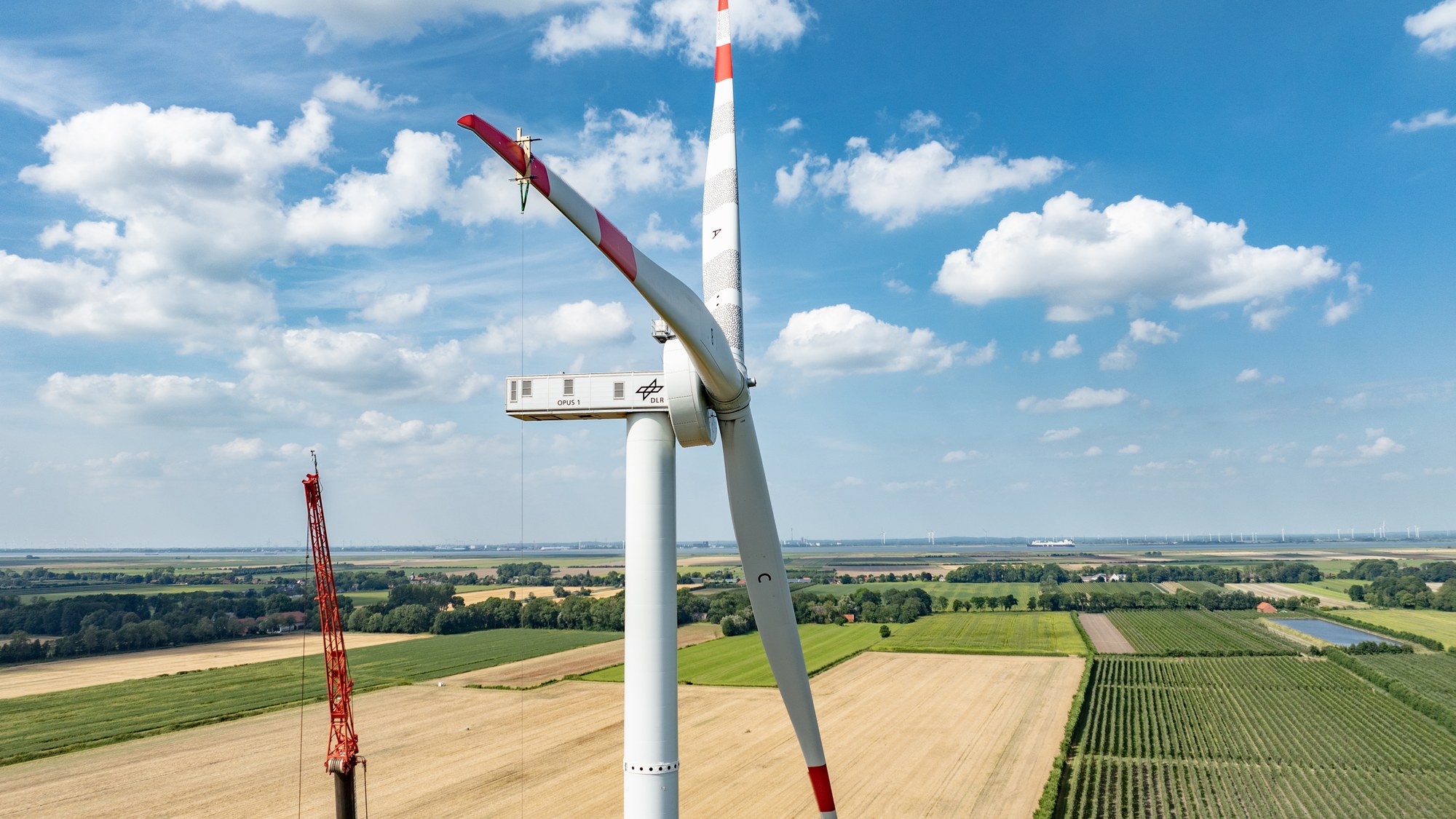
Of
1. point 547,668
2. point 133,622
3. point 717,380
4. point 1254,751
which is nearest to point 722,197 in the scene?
point 717,380

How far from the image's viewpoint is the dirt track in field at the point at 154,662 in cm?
9069

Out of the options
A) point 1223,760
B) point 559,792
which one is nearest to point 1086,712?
point 1223,760

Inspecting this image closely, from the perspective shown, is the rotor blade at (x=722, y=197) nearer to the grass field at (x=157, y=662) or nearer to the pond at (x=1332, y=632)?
the grass field at (x=157, y=662)

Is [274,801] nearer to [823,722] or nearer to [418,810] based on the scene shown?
[418,810]

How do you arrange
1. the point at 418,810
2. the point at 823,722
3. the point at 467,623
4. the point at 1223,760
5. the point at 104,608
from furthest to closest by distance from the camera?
1. the point at 104,608
2. the point at 467,623
3. the point at 823,722
4. the point at 1223,760
5. the point at 418,810

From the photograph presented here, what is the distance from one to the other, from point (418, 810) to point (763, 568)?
3643cm

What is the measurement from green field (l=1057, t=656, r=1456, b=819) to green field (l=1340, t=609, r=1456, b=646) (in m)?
51.5

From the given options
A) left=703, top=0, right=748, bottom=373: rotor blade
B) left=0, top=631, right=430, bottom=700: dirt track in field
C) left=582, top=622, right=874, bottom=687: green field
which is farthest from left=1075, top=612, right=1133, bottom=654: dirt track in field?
left=703, top=0, right=748, bottom=373: rotor blade

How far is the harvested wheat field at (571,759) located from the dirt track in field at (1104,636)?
3085 cm

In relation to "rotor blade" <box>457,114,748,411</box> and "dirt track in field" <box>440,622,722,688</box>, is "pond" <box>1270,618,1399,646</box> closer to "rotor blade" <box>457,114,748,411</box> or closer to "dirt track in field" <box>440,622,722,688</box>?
"dirt track in field" <box>440,622,722,688</box>

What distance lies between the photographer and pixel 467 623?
439ft

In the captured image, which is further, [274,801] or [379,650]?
[379,650]

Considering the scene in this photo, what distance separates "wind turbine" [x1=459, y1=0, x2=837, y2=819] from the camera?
15.4 meters

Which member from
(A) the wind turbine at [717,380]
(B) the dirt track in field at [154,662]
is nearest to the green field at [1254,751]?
(A) the wind turbine at [717,380]
